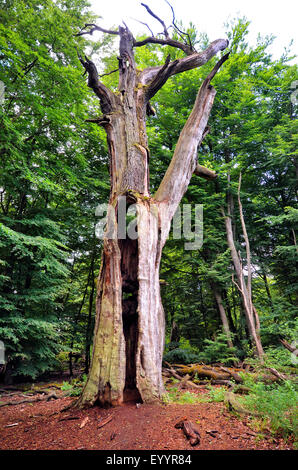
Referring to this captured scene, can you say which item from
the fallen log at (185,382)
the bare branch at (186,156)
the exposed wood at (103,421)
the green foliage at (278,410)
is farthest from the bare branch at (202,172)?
the fallen log at (185,382)

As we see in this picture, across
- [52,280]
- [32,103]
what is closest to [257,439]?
[52,280]

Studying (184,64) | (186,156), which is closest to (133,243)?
(186,156)

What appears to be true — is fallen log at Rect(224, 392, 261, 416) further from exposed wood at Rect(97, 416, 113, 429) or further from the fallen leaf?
the fallen leaf

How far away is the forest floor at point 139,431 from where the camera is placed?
81.6 inches

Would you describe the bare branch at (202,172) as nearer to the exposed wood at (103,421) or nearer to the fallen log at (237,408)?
the fallen log at (237,408)

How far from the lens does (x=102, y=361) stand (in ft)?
9.84

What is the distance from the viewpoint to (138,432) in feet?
7.34

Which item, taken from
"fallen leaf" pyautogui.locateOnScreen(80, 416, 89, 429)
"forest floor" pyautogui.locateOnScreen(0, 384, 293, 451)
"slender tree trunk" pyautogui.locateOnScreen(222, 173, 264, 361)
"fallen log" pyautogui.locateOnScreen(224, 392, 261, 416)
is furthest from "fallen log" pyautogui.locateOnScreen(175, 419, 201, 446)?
"slender tree trunk" pyautogui.locateOnScreen(222, 173, 264, 361)

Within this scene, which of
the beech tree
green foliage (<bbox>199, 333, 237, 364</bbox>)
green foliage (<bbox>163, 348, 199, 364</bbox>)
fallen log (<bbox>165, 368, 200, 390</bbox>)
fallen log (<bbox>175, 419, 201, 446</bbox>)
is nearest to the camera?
fallen log (<bbox>175, 419, 201, 446</bbox>)

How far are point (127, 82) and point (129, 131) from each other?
1.23 meters

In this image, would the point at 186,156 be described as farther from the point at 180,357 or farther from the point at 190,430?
the point at 180,357

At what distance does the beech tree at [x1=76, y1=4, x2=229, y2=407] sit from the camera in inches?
117

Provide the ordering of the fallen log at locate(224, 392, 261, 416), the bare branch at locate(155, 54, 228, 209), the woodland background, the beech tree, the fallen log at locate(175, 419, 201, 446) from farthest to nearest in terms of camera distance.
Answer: the woodland background
the bare branch at locate(155, 54, 228, 209)
the beech tree
the fallen log at locate(224, 392, 261, 416)
the fallen log at locate(175, 419, 201, 446)

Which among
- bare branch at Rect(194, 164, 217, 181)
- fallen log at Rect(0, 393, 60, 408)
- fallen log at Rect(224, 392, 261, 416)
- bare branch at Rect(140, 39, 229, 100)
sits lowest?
fallen log at Rect(0, 393, 60, 408)
